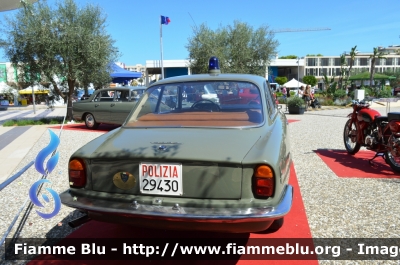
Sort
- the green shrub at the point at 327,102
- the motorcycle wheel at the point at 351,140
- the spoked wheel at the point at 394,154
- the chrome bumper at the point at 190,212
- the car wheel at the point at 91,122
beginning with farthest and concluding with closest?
the green shrub at the point at 327,102, the car wheel at the point at 91,122, the motorcycle wheel at the point at 351,140, the spoked wheel at the point at 394,154, the chrome bumper at the point at 190,212

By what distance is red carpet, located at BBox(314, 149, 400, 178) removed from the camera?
5.35 m

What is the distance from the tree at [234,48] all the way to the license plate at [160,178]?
69.0 feet

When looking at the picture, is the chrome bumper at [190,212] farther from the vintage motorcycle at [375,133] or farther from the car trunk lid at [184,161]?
the vintage motorcycle at [375,133]

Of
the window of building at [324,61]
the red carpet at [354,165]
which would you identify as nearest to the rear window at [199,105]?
the red carpet at [354,165]

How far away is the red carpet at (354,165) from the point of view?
5353 millimetres

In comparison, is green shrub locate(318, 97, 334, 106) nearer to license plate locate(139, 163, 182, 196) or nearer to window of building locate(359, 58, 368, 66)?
license plate locate(139, 163, 182, 196)

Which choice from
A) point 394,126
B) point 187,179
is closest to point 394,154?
point 394,126

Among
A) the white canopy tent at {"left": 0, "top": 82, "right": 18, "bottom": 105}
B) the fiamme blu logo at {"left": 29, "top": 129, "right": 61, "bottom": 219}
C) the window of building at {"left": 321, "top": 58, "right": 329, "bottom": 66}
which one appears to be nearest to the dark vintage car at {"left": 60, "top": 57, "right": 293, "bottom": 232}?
the fiamme blu logo at {"left": 29, "top": 129, "right": 61, "bottom": 219}

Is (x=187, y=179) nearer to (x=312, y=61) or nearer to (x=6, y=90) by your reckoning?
(x=6, y=90)

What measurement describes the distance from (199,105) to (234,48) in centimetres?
2132

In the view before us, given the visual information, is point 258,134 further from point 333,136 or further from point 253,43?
point 253,43

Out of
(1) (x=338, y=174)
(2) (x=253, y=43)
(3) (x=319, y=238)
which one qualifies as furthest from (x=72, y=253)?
(2) (x=253, y=43)

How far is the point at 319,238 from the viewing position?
3.25 m

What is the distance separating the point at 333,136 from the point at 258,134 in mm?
7236
